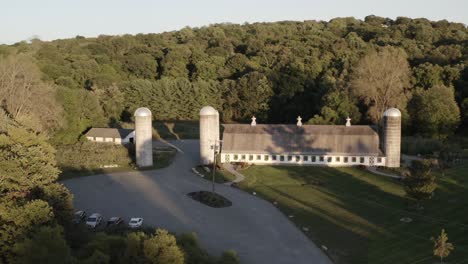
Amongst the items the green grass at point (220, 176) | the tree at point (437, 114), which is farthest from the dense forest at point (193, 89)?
the green grass at point (220, 176)

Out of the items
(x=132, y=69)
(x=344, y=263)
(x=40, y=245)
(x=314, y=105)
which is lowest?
(x=344, y=263)

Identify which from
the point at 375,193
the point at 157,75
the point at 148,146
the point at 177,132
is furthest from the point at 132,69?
the point at 375,193

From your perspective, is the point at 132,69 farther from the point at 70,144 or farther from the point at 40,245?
the point at 40,245

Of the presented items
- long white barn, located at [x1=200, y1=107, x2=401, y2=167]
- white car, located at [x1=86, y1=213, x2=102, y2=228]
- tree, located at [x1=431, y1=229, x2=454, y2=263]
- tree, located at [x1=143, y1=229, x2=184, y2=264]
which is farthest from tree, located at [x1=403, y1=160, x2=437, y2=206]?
white car, located at [x1=86, y1=213, x2=102, y2=228]

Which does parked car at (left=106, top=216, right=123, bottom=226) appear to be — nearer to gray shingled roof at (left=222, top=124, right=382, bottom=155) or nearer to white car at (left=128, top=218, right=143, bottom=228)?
white car at (left=128, top=218, right=143, bottom=228)

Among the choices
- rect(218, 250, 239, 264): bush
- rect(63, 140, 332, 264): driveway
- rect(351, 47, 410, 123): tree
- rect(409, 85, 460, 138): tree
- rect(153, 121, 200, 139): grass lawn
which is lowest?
rect(63, 140, 332, 264): driveway
